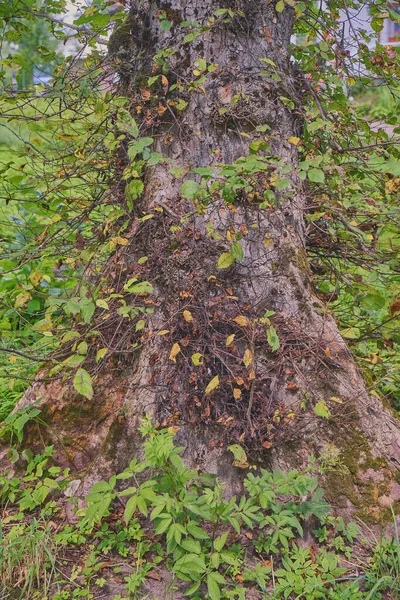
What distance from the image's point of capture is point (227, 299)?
8.38 feet

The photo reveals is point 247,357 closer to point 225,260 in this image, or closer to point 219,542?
point 225,260

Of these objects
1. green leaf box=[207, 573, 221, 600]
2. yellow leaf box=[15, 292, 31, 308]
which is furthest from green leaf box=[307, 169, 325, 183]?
green leaf box=[207, 573, 221, 600]

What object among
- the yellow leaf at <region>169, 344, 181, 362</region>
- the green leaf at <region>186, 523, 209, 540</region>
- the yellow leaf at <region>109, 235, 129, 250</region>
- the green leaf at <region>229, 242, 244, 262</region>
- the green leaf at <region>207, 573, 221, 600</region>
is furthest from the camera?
the yellow leaf at <region>109, 235, 129, 250</region>

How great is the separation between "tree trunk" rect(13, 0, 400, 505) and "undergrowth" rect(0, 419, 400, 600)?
207 mm

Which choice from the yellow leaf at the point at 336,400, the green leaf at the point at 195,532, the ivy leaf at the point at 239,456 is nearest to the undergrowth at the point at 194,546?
the green leaf at the point at 195,532

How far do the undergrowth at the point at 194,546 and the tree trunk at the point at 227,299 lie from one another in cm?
21

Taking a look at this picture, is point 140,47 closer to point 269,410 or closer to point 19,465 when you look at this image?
point 269,410

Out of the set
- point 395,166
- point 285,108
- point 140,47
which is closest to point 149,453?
point 395,166

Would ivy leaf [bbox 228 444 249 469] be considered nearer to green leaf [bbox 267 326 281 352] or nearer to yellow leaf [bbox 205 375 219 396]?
yellow leaf [bbox 205 375 219 396]

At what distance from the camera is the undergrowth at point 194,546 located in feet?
6.77

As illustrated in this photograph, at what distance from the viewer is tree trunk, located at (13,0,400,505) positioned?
2.47 meters

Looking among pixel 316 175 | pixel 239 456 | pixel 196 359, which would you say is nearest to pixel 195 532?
pixel 239 456

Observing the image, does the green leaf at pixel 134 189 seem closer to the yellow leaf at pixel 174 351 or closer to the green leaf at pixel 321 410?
the yellow leaf at pixel 174 351

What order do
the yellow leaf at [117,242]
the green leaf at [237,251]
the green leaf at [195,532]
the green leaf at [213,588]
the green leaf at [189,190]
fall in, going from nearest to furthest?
the green leaf at [213,588]
the green leaf at [195,532]
the green leaf at [189,190]
the green leaf at [237,251]
the yellow leaf at [117,242]
